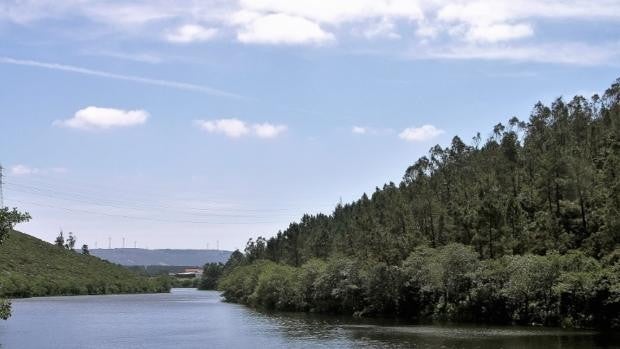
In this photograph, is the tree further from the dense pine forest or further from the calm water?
the dense pine forest

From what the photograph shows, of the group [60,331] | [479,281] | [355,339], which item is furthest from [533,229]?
[60,331]

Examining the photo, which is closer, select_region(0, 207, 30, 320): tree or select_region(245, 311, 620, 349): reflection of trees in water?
select_region(0, 207, 30, 320): tree

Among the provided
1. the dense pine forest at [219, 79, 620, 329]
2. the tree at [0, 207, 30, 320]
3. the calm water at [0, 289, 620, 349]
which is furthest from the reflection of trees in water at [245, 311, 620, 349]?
the tree at [0, 207, 30, 320]

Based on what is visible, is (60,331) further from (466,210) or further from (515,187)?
(515,187)

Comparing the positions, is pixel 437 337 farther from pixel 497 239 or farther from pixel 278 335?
pixel 497 239

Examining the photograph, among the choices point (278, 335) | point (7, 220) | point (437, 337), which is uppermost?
point (7, 220)

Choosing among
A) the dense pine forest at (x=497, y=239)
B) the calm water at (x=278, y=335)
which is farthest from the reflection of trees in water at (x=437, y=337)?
the dense pine forest at (x=497, y=239)

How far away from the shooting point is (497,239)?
357 ft

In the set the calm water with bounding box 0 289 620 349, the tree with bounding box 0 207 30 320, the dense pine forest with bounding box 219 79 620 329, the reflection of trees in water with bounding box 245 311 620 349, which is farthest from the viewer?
the dense pine forest with bounding box 219 79 620 329

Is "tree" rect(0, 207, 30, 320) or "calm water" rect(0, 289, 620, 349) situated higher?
"tree" rect(0, 207, 30, 320)

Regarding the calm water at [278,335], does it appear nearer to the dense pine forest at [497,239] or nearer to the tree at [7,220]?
the dense pine forest at [497,239]

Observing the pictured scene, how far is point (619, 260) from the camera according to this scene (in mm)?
78000

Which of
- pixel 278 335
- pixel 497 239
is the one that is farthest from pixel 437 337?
pixel 497 239

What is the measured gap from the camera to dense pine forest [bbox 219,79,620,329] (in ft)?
273
